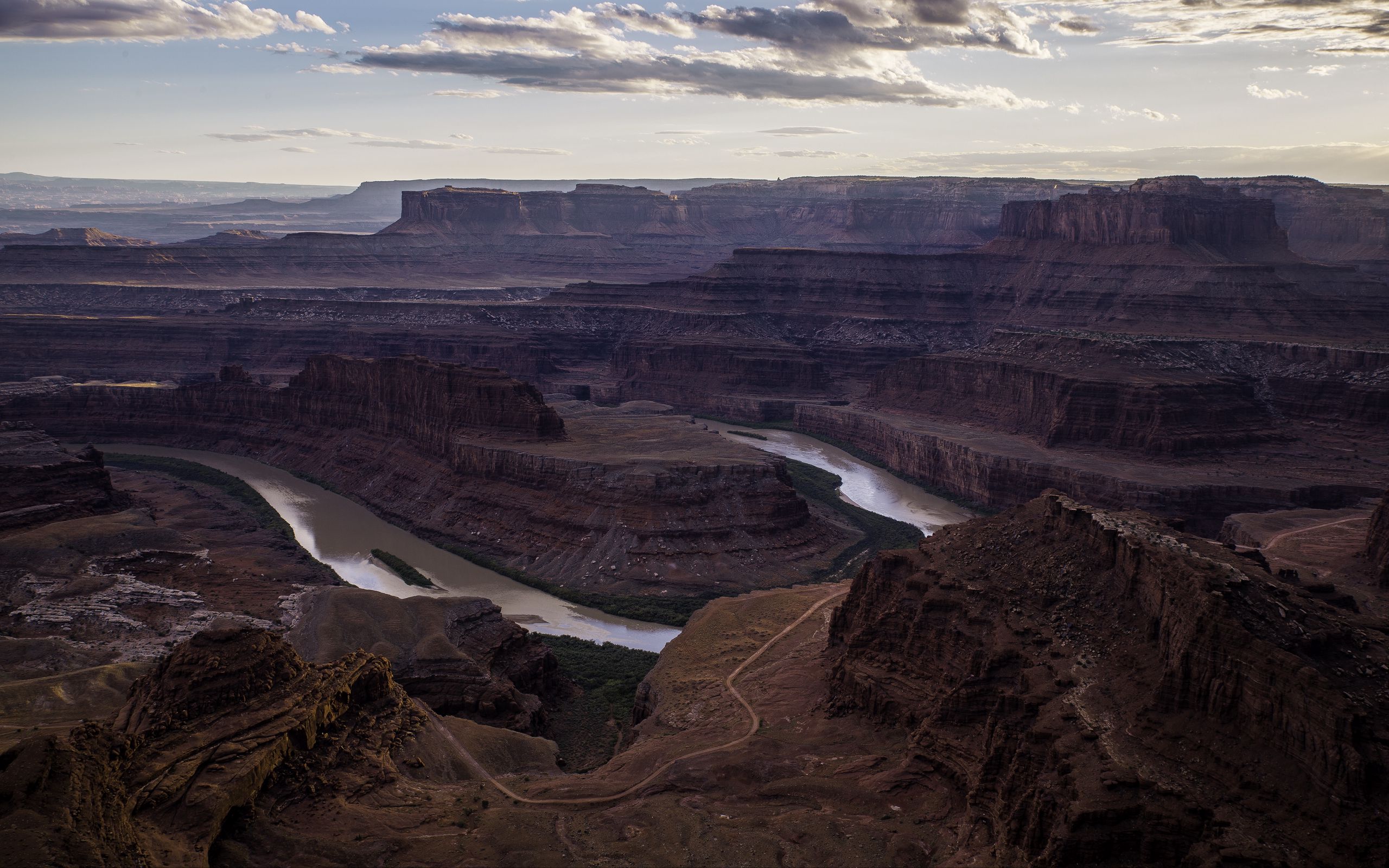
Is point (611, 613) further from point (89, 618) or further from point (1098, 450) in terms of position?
point (1098, 450)

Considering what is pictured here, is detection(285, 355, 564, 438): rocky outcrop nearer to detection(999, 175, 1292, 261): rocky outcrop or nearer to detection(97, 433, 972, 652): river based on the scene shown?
detection(97, 433, 972, 652): river

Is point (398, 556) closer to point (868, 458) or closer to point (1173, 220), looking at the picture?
point (868, 458)

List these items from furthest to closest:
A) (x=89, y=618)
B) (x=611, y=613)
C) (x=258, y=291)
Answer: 1. (x=258, y=291)
2. (x=611, y=613)
3. (x=89, y=618)

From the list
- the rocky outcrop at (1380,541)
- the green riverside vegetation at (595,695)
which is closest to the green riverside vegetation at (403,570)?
the green riverside vegetation at (595,695)

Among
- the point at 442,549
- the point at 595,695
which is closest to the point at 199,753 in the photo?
the point at 595,695

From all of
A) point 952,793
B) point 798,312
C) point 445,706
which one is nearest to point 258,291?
point 798,312

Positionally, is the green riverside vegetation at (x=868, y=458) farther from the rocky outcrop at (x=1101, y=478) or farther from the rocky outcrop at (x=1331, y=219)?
the rocky outcrop at (x=1331, y=219)
